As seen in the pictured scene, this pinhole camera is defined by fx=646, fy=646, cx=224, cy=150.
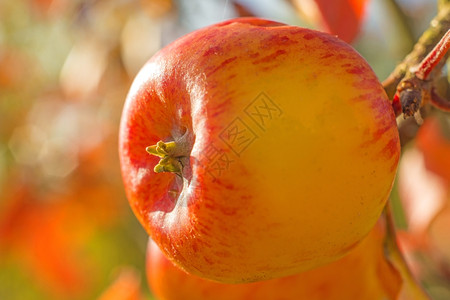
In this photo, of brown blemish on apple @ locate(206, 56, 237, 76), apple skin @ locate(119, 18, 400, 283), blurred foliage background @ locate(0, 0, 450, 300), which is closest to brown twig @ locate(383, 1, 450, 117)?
apple skin @ locate(119, 18, 400, 283)

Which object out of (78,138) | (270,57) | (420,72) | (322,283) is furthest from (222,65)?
(78,138)

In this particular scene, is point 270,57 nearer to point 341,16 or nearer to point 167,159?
point 167,159

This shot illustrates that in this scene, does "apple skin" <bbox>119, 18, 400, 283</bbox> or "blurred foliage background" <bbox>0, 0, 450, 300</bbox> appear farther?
"blurred foliage background" <bbox>0, 0, 450, 300</bbox>

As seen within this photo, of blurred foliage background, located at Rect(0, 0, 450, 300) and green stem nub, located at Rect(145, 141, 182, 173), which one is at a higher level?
green stem nub, located at Rect(145, 141, 182, 173)

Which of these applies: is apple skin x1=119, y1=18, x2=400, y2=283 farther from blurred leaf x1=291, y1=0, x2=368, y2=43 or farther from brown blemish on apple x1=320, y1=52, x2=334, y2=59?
blurred leaf x1=291, y1=0, x2=368, y2=43

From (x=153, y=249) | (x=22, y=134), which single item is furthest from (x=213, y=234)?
(x=22, y=134)

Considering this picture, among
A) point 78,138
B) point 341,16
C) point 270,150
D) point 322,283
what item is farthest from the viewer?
point 78,138

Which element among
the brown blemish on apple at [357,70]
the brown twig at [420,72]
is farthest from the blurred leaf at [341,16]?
the brown blemish on apple at [357,70]
